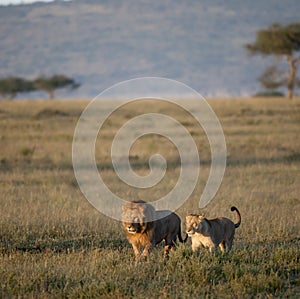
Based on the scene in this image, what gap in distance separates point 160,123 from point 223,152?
44.7ft

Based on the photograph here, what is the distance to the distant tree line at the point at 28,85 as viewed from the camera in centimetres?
8831

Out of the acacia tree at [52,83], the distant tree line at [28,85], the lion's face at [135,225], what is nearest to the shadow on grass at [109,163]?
the lion's face at [135,225]

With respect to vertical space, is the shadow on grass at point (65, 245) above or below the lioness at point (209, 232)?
below

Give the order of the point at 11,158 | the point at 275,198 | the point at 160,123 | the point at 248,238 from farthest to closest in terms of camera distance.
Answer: the point at 160,123 → the point at 11,158 → the point at 275,198 → the point at 248,238

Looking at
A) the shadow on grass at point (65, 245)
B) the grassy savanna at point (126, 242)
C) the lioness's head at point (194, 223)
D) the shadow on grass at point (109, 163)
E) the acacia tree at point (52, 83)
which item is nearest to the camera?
the grassy savanna at point (126, 242)

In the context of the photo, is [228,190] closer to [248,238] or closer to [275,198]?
[275,198]

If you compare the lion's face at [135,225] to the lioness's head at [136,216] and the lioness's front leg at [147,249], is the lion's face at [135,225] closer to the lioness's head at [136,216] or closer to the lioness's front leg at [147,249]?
the lioness's head at [136,216]

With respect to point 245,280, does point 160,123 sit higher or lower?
higher

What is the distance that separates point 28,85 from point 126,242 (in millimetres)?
84419

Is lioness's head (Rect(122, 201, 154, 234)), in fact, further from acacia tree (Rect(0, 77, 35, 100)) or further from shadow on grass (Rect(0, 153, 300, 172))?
acacia tree (Rect(0, 77, 35, 100))

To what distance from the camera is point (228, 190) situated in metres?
Answer: 14.8

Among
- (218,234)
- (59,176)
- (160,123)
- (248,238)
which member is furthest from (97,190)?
(160,123)

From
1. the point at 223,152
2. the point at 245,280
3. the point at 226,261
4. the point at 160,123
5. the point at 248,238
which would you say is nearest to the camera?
the point at 245,280

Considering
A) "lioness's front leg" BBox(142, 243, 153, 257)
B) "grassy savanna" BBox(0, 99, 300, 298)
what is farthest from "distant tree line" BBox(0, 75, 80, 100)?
"lioness's front leg" BBox(142, 243, 153, 257)
